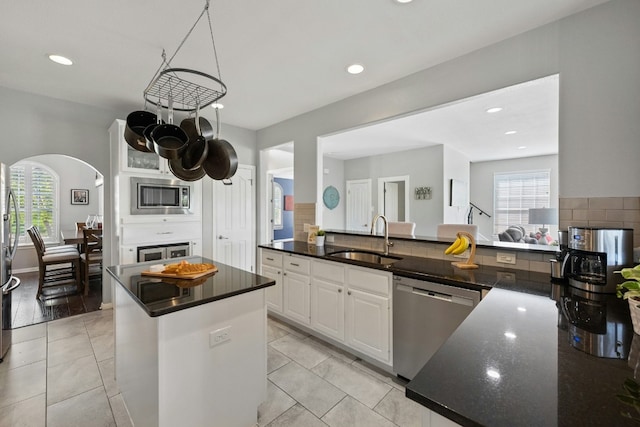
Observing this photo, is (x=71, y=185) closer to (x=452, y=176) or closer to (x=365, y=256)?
(x=365, y=256)

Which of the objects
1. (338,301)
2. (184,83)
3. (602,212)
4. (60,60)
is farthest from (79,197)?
(602,212)

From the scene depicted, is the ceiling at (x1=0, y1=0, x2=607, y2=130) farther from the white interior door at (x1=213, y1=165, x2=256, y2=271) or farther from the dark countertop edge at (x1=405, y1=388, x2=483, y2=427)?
the dark countertop edge at (x1=405, y1=388, x2=483, y2=427)

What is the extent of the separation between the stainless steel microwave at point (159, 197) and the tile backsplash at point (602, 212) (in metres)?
4.06

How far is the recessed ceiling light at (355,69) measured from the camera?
103 inches

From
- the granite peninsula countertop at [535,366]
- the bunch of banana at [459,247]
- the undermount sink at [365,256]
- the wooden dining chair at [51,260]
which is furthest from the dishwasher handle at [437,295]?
the wooden dining chair at [51,260]

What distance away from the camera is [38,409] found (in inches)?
74.2

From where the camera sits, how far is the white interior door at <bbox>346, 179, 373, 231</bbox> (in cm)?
712

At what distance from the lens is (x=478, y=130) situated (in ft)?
15.3

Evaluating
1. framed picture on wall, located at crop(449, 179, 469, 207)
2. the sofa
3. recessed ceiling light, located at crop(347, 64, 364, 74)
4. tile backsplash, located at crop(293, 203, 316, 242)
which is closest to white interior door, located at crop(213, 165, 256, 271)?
tile backsplash, located at crop(293, 203, 316, 242)

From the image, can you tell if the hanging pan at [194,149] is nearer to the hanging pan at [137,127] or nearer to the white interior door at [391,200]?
the hanging pan at [137,127]

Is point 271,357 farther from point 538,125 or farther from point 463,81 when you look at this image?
point 538,125

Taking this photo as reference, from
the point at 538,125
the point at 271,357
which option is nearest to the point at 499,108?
the point at 538,125

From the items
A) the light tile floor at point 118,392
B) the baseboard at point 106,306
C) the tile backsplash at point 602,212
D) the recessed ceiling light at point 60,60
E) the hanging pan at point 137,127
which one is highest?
the recessed ceiling light at point 60,60

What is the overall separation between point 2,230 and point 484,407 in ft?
12.1
